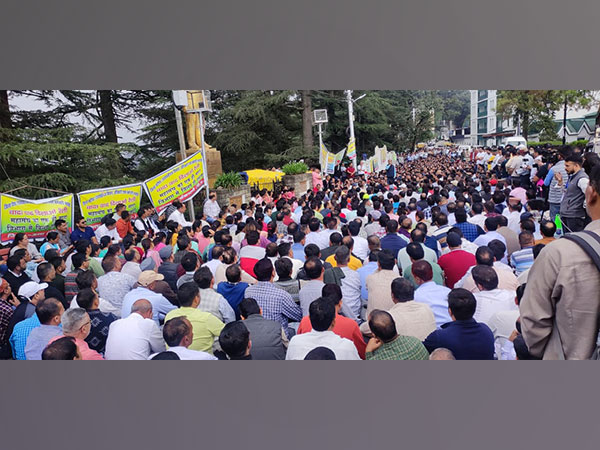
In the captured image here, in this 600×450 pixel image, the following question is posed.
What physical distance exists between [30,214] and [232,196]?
4.89 meters

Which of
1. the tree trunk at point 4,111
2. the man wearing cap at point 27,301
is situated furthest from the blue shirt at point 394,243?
the tree trunk at point 4,111

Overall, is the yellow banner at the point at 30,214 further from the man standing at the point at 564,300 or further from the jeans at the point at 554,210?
the jeans at the point at 554,210

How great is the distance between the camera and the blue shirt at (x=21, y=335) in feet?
11.4

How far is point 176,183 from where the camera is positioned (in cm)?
755

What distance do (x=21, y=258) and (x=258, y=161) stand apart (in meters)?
18.2

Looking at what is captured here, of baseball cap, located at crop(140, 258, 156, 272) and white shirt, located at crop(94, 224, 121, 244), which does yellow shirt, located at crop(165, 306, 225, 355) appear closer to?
baseball cap, located at crop(140, 258, 156, 272)

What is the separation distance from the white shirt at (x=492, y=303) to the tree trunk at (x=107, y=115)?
15.5m

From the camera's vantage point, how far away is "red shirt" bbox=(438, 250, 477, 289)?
14.5ft

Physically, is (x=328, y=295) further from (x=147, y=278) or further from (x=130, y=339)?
(x=147, y=278)

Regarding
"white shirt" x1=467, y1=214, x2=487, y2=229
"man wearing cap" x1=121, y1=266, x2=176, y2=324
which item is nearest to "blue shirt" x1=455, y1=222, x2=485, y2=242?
"white shirt" x1=467, y1=214, x2=487, y2=229

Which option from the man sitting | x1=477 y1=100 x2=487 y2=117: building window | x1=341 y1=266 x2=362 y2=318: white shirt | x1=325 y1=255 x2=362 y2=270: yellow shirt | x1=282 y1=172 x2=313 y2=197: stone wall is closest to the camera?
the man sitting

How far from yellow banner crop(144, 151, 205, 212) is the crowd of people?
0.79 meters
